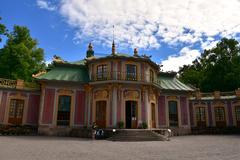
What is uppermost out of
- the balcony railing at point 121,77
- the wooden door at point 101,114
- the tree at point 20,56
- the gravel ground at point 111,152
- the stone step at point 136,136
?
the tree at point 20,56

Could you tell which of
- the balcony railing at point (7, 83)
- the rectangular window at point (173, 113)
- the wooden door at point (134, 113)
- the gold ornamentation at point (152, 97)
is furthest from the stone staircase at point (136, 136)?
the balcony railing at point (7, 83)

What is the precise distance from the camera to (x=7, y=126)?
738 inches

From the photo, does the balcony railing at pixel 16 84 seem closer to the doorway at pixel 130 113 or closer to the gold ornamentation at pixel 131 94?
the gold ornamentation at pixel 131 94

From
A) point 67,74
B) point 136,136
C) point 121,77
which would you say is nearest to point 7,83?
point 67,74

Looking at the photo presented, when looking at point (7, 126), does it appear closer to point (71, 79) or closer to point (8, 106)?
point (8, 106)

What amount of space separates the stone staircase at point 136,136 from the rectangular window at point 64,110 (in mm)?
5935

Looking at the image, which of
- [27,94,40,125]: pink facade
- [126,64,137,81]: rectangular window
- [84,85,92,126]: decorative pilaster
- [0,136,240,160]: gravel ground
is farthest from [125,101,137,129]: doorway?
[27,94,40,125]: pink facade

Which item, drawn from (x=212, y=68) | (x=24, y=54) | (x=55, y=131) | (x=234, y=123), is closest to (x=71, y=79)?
(x=55, y=131)

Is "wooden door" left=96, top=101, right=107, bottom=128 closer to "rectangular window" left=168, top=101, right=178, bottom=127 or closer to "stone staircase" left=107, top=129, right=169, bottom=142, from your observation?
"stone staircase" left=107, top=129, right=169, bottom=142

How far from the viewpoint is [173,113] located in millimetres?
22859

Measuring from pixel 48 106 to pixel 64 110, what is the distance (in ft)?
4.82

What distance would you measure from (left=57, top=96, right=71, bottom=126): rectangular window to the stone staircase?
5935 mm

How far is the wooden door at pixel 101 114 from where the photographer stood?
1899cm

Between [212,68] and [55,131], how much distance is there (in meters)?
28.8
